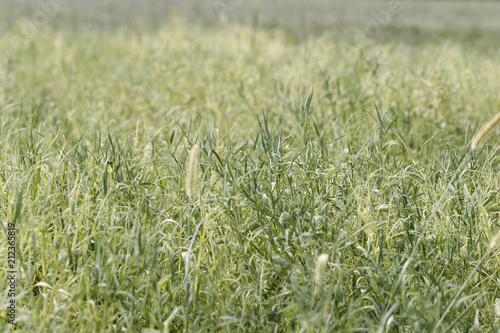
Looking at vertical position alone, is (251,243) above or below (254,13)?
below

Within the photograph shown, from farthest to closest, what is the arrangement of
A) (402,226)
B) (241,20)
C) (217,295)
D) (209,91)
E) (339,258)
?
(241,20) < (209,91) < (402,226) < (339,258) < (217,295)

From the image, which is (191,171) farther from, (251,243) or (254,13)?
(254,13)

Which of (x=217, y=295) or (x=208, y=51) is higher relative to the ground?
(x=208, y=51)

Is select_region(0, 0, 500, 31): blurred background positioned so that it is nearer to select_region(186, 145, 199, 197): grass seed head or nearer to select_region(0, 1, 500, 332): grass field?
select_region(0, 1, 500, 332): grass field

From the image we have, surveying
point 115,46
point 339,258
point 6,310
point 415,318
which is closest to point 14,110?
point 6,310

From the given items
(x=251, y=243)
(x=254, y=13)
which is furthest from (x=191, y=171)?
(x=254, y=13)

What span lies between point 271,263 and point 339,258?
281mm

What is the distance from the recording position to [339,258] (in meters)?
1.99

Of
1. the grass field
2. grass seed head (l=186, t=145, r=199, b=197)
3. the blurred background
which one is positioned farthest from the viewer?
the blurred background

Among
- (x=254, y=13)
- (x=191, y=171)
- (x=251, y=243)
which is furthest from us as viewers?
(x=254, y=13)

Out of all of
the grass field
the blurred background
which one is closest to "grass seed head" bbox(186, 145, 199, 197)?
the grass field

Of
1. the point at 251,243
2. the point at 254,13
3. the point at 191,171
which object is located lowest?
the point at 251,243

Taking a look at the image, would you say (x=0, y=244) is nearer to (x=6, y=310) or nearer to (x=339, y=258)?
(x=6, y=310)

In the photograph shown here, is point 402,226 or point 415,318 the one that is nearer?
point 415,318
